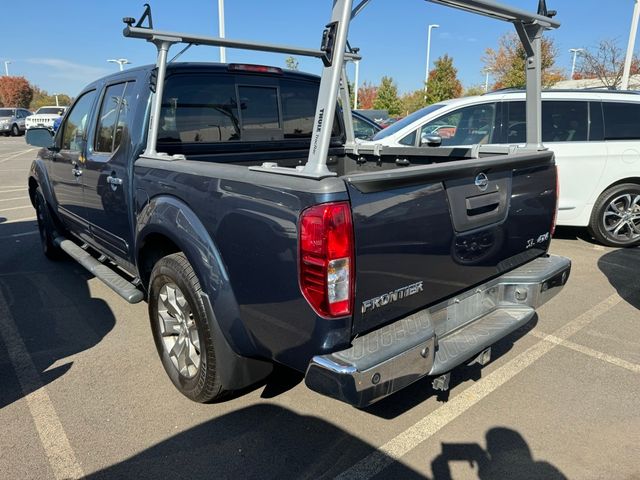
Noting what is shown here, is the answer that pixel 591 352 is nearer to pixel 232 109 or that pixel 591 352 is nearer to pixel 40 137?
pixel 232 109

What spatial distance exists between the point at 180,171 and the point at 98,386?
5.12ft

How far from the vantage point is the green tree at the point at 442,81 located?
36188mm

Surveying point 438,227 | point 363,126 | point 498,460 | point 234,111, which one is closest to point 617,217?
point 498,460

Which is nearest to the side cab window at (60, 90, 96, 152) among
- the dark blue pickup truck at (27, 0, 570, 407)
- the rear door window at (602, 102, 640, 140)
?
the dark blue pickup truck at (27, 0, 570, 407)

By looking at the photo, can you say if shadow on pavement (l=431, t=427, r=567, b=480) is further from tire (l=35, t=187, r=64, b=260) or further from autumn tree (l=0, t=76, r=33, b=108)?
autumn tree (l=0, t=76, r=33, b=108)

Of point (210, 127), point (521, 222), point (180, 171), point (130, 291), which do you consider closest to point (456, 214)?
point (521, 222)

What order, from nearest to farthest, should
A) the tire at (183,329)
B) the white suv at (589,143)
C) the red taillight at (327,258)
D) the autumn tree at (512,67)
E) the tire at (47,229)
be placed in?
1. the red taillight at (327,258)
2. the tire at (183,329)
3. the tire at (47,229)
4. the white suv at (589,143)
5. the autumn tree at (512,67)

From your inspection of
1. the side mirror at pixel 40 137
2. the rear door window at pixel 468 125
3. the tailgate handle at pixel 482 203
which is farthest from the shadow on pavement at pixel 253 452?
the rear door window at pixel 468 125

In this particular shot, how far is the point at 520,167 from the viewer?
2846mm

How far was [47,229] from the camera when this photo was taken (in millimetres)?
5625

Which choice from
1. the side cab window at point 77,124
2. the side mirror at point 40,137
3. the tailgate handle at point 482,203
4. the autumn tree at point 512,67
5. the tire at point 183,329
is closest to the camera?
the tailgate handle at point 482,203

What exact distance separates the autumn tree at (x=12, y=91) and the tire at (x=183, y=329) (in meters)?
77.0

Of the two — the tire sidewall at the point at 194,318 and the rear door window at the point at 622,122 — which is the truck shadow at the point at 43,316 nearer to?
the tire sidewall at the point at 194,318

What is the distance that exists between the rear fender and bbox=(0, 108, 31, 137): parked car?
36080 mm
